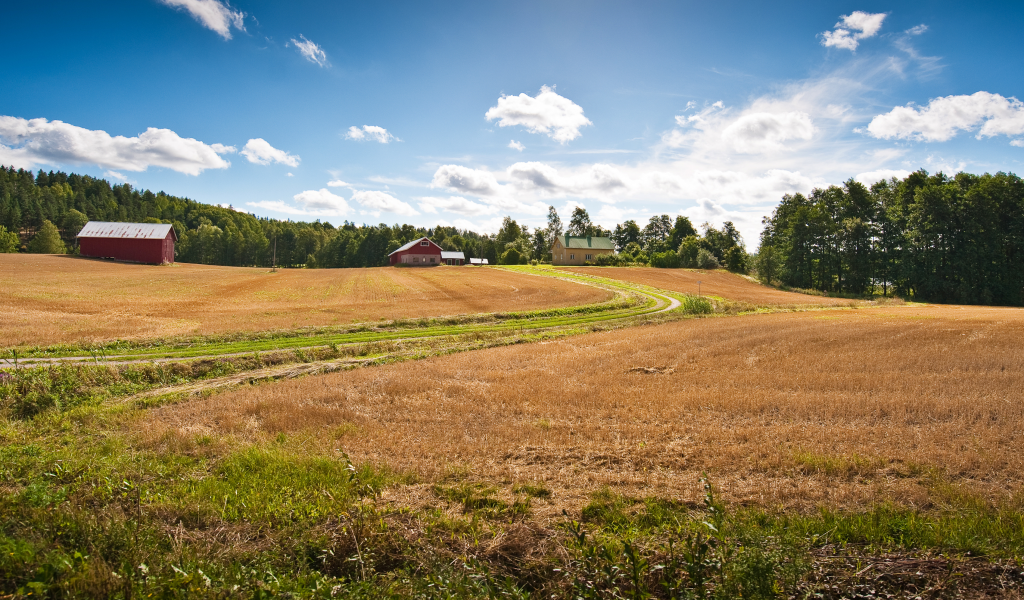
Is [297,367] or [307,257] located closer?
[297,367]

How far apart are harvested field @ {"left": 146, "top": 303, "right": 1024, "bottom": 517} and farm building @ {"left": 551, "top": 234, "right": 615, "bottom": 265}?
9984 centimetres

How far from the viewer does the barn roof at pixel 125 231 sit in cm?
8169

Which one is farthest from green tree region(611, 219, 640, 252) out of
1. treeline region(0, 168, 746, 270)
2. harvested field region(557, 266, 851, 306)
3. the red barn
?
the red barn

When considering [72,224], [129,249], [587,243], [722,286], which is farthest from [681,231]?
[72,224]

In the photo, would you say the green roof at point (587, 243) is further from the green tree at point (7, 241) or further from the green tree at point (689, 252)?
the green tree at point (7, 241)

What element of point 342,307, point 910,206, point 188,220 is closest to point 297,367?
point 342,307

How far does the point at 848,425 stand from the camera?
35.2ft

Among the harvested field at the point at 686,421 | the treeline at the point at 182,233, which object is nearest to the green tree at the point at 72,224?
the treeline at the point at 182,233

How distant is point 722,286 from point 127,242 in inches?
4053

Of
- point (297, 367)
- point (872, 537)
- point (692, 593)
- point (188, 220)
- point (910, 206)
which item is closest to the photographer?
point (692, 593)

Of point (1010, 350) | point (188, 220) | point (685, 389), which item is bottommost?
point (685, 389)

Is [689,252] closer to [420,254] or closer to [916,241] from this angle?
[916,241]

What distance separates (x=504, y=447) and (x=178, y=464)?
6.19 metres

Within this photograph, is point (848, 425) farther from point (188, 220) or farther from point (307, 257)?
point (188, 220)
